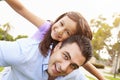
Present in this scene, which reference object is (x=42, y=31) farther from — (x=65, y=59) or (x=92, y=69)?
(x=92, y=69)

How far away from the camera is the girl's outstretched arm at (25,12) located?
2576 mm

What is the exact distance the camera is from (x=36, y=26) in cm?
279

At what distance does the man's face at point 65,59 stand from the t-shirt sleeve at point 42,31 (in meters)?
0.27

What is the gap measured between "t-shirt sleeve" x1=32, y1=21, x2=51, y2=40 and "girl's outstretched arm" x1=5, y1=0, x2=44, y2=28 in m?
0.07

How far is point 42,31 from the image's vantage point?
259cm

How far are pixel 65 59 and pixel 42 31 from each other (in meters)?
0.44

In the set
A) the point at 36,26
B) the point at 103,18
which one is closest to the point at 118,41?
the point at 103,18

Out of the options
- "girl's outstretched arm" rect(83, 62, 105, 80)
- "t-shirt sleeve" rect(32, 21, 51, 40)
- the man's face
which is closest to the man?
the man's face

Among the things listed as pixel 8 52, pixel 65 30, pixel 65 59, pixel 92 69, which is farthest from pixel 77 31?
pixel 92 69

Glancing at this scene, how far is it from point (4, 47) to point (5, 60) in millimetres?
89

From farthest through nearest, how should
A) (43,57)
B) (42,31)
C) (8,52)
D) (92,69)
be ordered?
(92,69)
(42,31)
(43,57)
(8,52)

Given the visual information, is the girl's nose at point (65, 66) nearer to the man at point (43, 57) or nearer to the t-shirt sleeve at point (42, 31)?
the man at point (43, 57)

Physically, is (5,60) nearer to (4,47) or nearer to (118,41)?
(4,47)

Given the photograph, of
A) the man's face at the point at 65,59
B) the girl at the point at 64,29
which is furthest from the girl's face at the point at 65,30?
the man's face at the point at 65,59
